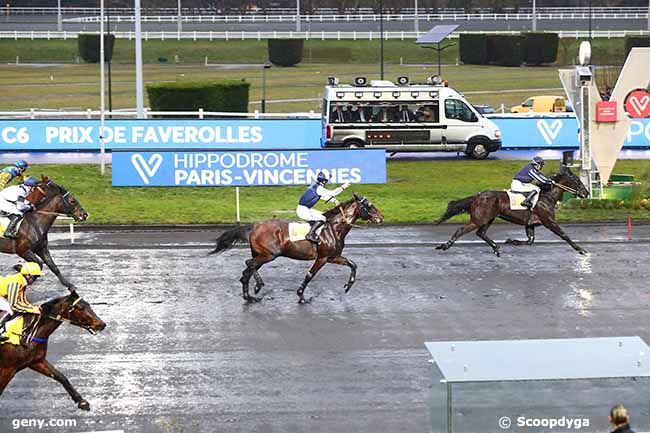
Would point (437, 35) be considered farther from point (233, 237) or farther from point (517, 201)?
point (233, 237)

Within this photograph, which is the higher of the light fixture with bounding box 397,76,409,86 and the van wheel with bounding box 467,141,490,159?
the light fixture with bounding box 397,76,409,86

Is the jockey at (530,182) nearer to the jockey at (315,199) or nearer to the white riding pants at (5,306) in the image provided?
the jockey at (315,199)

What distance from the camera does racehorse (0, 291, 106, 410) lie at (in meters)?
13.2

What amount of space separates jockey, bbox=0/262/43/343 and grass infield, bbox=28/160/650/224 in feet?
40.6

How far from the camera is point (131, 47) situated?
85438 mm

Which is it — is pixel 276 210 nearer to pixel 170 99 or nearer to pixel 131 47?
pixel 170 99

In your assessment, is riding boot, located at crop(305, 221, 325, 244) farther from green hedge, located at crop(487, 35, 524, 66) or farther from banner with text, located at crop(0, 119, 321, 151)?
green hedge, located at crop(487, 35, 524, 66)

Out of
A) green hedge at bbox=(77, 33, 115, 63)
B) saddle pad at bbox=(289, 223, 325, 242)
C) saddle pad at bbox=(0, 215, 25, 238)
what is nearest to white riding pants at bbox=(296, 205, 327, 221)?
saddle pad at bbox=(289, 223, 325, 242)

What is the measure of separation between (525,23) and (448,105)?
6186cm

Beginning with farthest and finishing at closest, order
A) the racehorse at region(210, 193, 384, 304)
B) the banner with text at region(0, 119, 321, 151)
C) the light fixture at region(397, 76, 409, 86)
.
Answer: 1. the light fixture at region(397, 76, 409, 86)
2. the banner with text at region(0, 119, 321, 151)
3. the racehorse at region(210, 193, 384, 304)

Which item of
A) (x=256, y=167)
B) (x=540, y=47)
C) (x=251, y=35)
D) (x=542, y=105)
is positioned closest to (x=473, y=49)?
(x=540, y=47)

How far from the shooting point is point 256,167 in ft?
91.2

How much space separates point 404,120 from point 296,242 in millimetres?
18031

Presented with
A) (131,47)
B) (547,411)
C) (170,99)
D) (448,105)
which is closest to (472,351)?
(547,411)
